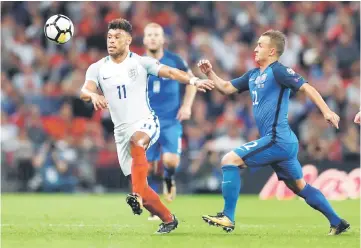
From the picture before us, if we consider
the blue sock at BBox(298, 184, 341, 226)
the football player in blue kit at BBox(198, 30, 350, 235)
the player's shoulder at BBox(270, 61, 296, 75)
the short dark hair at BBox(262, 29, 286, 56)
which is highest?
the short dark hair at BBox(262, 29, 286, 56)

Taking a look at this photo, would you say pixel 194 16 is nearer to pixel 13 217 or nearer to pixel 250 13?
pixel 250 13

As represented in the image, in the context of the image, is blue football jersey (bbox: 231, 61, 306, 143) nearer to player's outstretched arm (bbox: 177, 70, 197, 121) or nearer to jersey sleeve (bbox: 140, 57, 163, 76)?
jersey sleeve (bbox: 140, 57, 163, 76)

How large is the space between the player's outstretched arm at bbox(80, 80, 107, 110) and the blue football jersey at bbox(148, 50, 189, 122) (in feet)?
10.0

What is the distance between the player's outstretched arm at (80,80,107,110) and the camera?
981 centimetres

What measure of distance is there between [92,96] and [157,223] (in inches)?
101

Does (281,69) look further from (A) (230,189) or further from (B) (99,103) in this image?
(B) (99,103)

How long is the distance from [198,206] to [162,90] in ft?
9.14

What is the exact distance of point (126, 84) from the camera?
420 inches

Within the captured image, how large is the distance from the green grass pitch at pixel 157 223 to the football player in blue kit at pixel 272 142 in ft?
1.16

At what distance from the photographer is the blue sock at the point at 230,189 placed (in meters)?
10.2

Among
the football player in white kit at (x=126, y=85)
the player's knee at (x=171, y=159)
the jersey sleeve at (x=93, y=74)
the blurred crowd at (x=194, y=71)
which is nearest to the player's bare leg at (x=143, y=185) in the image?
the football player in white kit at (x=126, y=85)

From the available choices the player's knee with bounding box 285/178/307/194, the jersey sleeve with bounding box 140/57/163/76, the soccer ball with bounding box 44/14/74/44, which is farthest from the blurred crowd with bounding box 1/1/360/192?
the jersey sleeve with bounding box 140/57/163/76

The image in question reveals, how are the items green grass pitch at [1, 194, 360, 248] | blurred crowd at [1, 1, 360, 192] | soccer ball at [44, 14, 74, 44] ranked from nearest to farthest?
green grass pitch at [1, 194, 360, 248] < soccer ball at [44, 14, 74, 44] < blurred crowd at [1, 1, 360, 192]

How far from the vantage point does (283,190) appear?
1775 cm
